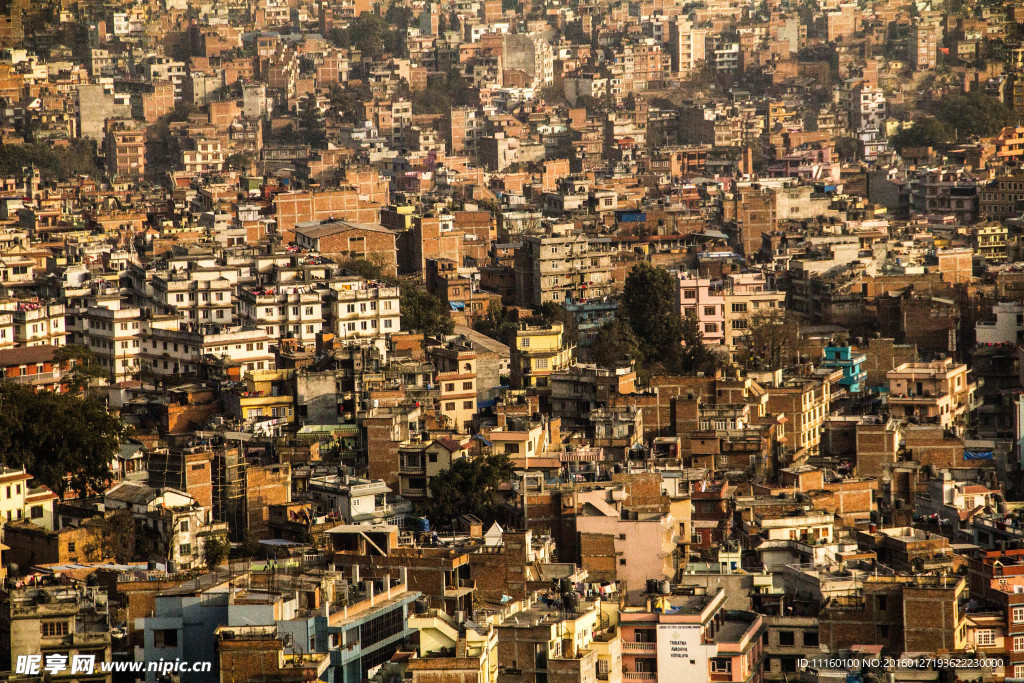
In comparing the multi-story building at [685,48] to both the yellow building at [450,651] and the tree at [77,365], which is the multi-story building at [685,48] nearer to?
the tree at [77,365]

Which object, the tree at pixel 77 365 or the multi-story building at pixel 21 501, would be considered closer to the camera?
the multi-story building at pixel 21 501

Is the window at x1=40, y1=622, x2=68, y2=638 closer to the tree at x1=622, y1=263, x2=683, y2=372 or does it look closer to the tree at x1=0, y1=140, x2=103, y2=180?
the tree at x1=622, y1=263, x2=683, y2=372

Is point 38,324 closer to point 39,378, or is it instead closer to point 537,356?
point 39,378

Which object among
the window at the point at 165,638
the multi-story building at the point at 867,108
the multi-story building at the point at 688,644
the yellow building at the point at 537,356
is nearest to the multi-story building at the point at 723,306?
the yellow building at the point at 537,356

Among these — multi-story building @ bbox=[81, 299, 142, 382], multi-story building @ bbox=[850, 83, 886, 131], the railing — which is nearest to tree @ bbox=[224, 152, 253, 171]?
multi-story building @ bbox=[850, 83, 886, 131]

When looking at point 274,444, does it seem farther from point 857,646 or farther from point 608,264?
point 608,264
